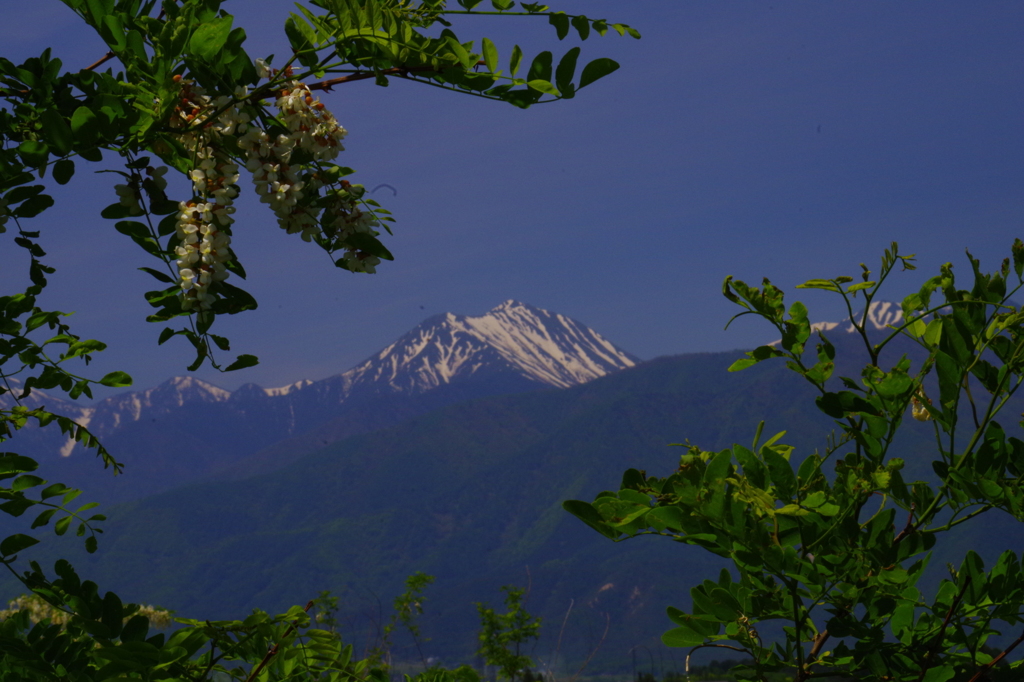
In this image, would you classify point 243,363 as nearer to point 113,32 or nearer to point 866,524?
point 113,32

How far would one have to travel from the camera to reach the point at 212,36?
1464mm

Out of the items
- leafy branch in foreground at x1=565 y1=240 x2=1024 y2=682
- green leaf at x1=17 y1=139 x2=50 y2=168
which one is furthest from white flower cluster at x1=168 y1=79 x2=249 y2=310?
leafy branch in foreground at x1=565 y1=240 x2=1024 y2=682

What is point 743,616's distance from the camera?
1552 millimetres

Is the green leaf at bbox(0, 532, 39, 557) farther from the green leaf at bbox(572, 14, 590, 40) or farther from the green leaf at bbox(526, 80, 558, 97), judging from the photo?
the green leaf at bbox(572, 14, 590, 40)

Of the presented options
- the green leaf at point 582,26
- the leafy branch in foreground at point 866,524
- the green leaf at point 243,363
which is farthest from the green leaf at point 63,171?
the leafy branch in foreground at point 866,524

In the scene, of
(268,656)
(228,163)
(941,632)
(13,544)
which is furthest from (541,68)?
(13,544)

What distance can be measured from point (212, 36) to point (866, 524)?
153 centimetres

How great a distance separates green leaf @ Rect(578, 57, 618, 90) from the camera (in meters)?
1.53

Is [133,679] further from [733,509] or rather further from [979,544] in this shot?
[979,544]

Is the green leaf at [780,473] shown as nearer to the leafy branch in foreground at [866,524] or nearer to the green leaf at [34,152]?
the leafy branch in foreground at [866,524]

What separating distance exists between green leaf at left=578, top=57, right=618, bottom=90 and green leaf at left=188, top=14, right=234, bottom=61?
64 centimetres

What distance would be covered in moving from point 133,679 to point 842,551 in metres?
1.47

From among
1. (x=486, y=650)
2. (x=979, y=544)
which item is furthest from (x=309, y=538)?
(x=486, y=650)

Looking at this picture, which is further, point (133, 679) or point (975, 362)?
point (133, 679)
